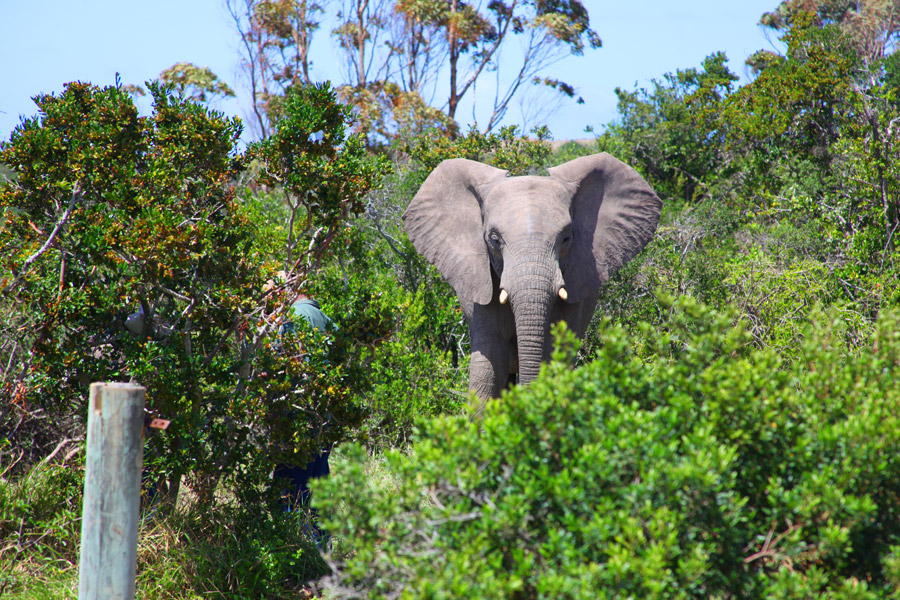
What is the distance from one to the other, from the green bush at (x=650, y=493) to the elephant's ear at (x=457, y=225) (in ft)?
9.08

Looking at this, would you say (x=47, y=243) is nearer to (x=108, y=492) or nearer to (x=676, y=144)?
(x=108, y=492)

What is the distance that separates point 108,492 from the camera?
3385 millimetres

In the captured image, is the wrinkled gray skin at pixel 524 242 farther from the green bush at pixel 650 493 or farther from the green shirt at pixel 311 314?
the green bush at pixel 650 493

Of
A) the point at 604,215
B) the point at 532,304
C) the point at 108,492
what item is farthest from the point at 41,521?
the point at 604,215

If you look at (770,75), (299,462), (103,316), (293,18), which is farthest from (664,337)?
(293,18)

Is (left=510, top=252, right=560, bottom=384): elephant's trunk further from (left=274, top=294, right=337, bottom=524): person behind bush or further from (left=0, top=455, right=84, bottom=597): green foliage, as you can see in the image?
(left=0, top=455, right=84, bottom=597): green foliage

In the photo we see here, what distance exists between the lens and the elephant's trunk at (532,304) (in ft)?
16.7

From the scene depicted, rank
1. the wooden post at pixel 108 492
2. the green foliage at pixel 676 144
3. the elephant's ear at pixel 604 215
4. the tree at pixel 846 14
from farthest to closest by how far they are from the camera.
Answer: the tree at pixel 846 14
the green foliage at pixel 676 144
the elephant's ear at pixel 604 215
the wooden post at pixel 108 492

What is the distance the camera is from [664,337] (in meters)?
3.12

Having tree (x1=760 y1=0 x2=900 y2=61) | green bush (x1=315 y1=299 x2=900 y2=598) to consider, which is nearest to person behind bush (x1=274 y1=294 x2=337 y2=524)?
green bush (x1=315 y1=299 x2=900 y2=598)

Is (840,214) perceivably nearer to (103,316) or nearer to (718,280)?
(718,280)

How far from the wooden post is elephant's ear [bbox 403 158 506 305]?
2.74 m

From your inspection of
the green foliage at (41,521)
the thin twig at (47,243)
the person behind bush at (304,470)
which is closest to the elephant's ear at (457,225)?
the person behind bush at (304,470)

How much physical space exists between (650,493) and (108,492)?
2.19 metres
